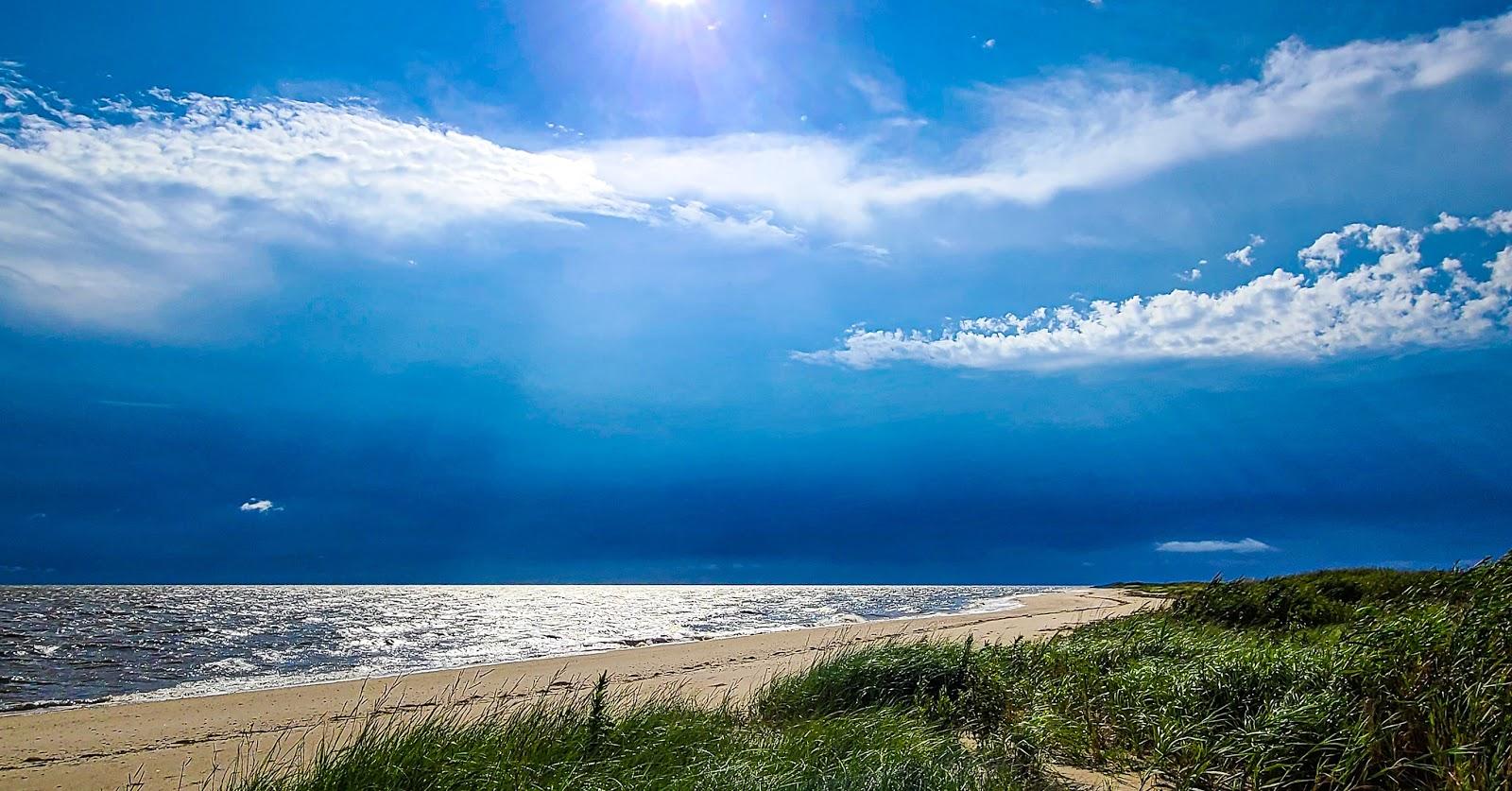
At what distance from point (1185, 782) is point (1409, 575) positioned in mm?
20813

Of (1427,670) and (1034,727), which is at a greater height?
(1427,670)

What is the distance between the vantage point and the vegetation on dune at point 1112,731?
7121 millimetres

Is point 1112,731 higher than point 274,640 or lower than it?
higher

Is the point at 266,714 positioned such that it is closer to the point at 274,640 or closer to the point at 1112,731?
the point at 1112,731

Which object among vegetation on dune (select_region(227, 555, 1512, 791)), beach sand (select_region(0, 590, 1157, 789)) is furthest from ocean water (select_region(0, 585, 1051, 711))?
vegetation on dune (select_region(227, 555, 1512, 791))

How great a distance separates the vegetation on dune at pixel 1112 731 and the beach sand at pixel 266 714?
2.11m

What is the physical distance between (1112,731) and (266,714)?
1759cm

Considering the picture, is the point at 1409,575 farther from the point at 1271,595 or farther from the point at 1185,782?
the point at 1185,782

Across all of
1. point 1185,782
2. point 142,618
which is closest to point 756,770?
point 1185,782

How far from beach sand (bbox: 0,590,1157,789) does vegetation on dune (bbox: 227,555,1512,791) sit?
211cm

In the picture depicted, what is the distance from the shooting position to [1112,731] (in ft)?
33.8

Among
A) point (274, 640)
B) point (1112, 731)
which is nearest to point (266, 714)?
point (1112, 731)

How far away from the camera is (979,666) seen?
13.3m

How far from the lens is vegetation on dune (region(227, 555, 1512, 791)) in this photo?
7121 mm
